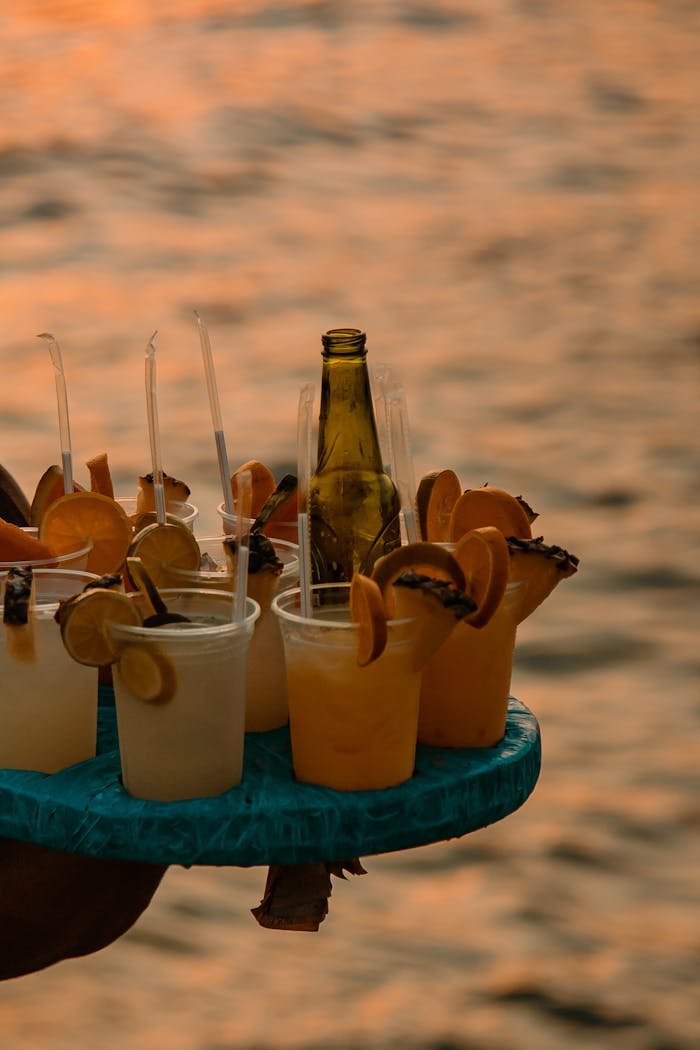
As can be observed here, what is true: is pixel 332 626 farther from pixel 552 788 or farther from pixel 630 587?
pixel 630 587

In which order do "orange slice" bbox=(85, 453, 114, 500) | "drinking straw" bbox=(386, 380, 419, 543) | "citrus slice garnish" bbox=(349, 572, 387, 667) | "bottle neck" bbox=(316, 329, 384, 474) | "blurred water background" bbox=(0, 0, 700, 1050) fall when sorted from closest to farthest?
"citrus slice garnish" bbox=(349, 572, 387, 667) < "drinking straw" bbox=(386, 380, 419, 543) < "bottle neck" bbox=(316, 329, 384, 474) < "orange slice" bbox=(85, 453, 114, 500) < "blurred water background" bbox=(0, 0, 700, 1050)

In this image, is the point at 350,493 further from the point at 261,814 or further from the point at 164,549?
the point at 261,814

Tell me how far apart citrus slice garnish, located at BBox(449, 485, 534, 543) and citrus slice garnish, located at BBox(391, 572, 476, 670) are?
133mm

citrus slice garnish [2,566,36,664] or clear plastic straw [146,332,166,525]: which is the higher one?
clear plastic straw [146,332,166,525]

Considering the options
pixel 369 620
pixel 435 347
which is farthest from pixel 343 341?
Answer: pixel 435 347

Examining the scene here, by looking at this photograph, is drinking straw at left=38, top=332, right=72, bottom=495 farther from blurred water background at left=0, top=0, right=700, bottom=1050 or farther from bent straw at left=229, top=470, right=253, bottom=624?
blurred water background at left=0, top=0, right=700, bottom=1050

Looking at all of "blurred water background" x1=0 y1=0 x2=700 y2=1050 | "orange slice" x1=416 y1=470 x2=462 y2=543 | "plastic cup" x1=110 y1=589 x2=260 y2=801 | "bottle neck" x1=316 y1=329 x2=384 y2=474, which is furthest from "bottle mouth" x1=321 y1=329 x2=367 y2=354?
"blurred water background" x1=0 y1=0 x2=700 y2=1050

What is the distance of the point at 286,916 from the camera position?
113 cm

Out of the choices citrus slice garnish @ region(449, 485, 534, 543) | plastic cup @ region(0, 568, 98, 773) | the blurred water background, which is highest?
citrus slice garnish @ region(449, 485, 534, 543)

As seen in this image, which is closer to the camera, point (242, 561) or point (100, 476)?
point (242, 561)

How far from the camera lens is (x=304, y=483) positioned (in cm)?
107

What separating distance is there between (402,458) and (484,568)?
0.34 ft

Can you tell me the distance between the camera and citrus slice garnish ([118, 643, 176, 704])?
3.27ft

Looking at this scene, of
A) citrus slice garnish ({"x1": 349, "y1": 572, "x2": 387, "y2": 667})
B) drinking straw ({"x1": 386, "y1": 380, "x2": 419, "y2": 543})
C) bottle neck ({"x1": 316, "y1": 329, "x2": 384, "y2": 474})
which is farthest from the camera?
bottle neck ({"x1": 316, "y1": 329, "x2": 384, "y2": 474})
